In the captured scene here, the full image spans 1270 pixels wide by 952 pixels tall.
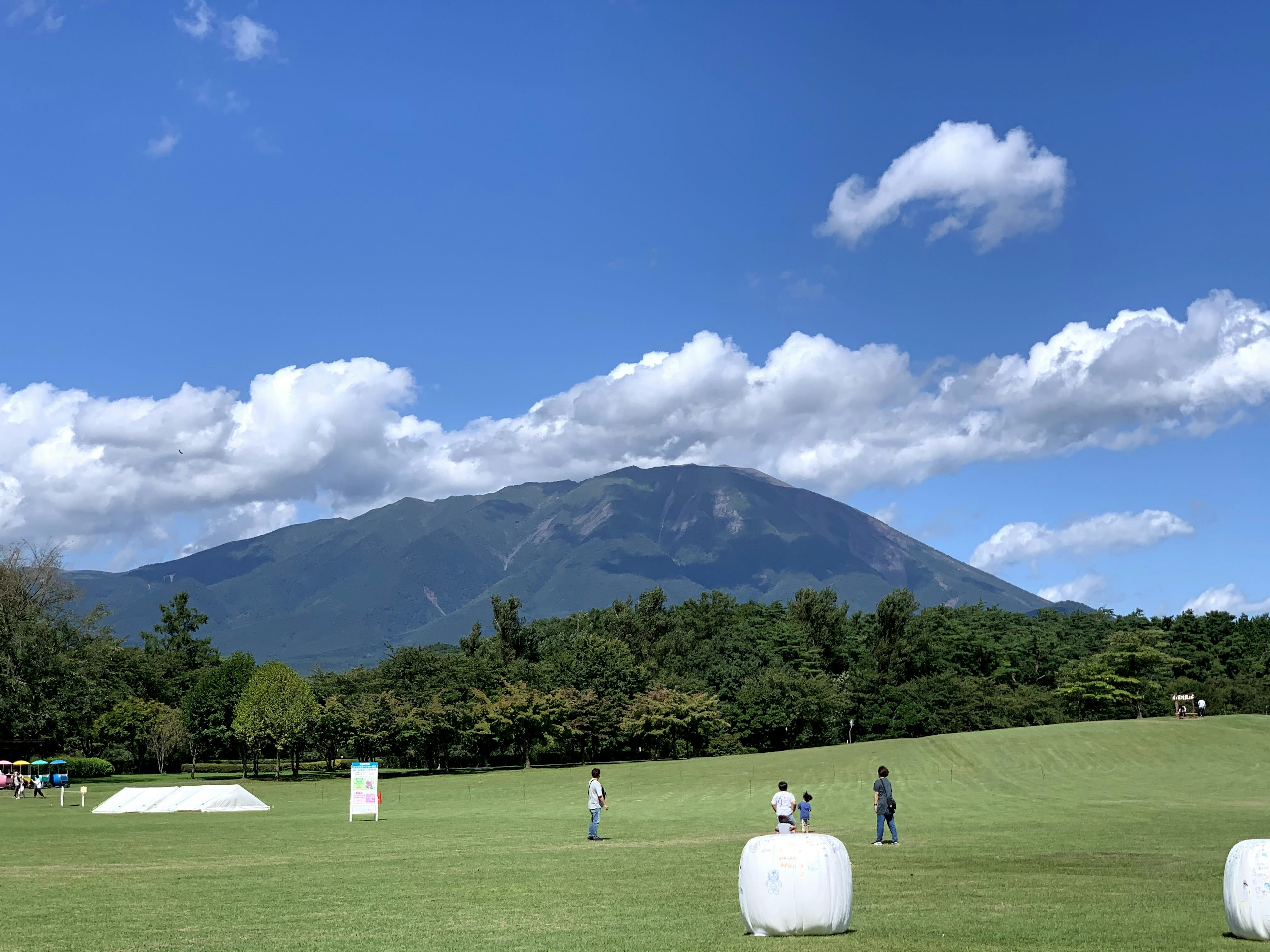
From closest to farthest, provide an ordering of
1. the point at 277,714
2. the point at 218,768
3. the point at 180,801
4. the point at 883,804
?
the point at 883,804 < the point at 180,801 < the point at 277,714 < the point at 218,768

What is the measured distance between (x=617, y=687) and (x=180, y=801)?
197 feet

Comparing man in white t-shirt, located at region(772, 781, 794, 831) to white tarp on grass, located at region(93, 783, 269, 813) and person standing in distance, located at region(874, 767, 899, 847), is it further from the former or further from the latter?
white tarp on grass, located at region(93, 783, 269, 813)

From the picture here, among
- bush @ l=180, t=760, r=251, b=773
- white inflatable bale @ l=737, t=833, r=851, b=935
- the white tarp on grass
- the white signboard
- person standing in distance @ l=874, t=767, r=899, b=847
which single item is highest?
white inflatable bale @ l=737, t=833, r=851, b=935

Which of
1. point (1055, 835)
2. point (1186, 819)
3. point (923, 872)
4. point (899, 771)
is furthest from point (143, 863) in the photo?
point (899, 771)

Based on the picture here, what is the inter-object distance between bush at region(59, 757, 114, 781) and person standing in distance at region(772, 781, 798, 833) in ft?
278

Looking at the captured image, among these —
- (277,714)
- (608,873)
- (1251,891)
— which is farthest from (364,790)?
(277,714)

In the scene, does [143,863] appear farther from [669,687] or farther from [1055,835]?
[669,687]

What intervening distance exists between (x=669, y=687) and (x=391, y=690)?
27.1 metres

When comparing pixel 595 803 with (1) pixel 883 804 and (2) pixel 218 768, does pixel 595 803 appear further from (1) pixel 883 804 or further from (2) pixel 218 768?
(2) pixel 218 768

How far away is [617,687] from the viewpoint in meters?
109

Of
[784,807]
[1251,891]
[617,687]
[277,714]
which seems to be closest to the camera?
[1251,891]

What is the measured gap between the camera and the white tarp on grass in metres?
52.3

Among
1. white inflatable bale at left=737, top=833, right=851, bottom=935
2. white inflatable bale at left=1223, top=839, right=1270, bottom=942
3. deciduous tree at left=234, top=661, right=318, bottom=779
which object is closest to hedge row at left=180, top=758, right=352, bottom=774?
deciduous tree at left=234, top=661, right=318, bottom=779

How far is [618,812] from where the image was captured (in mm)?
47938
